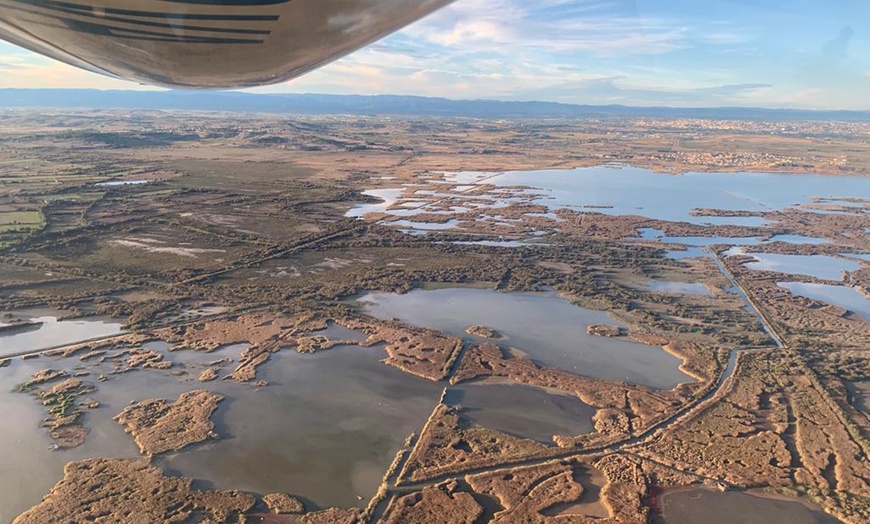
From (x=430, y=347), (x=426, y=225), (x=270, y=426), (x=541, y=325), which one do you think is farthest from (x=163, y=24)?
(x=426, y=225)

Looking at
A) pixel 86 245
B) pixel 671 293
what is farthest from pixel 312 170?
pixel 671 293

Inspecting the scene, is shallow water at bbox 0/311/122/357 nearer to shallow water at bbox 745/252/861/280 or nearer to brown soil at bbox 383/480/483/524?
brown soil at bbox 383/480/483/524

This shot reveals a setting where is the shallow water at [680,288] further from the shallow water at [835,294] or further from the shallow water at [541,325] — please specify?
the shallow water at [541,325]

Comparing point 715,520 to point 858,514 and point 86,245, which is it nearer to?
point 858,514

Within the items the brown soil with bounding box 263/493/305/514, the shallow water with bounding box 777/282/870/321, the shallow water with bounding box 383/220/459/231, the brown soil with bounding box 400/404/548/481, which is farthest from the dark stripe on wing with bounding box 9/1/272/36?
the shallow water with bounding box 383/220/459/231

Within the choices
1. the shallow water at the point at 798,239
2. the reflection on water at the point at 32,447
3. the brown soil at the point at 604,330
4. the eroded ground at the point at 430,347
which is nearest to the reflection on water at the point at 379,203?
the eroded ground at the point at 430,347
